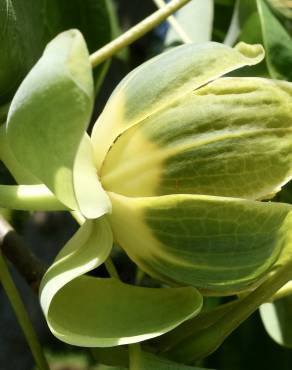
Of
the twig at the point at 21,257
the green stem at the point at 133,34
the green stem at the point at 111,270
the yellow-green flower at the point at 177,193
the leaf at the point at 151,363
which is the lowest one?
the leaf at the point at 151,363

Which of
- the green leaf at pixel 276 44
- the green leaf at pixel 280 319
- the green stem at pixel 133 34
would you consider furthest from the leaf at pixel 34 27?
the green leaf at pixel 280 319

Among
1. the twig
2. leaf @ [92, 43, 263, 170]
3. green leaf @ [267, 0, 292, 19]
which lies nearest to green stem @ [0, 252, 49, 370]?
the twig

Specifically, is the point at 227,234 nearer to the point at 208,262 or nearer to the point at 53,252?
the point at 208,262

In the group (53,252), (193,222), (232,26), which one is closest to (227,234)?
(193,222)

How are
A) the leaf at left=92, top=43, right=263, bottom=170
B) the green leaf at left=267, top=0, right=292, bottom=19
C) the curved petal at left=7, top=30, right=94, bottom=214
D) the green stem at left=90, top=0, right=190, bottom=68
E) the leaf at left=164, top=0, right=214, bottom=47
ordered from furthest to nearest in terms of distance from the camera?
the leaf at left=164, top=0, right=214, bottom=47 < the green leaf at left=267, top=0, right=292, bottom=19 < the green stem at left=90, top=0, right=190, bottom=68 < the leaf at left=92, top=43, right=263, bottom=170 < the curved petal at left=7, top=30, right=94, bottom=214

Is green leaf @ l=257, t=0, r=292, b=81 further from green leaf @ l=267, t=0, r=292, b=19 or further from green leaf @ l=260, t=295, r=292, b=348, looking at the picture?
green leaf @ l=260, t=295, r=292, b=348

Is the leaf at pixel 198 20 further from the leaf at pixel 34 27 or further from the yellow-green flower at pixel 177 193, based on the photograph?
the yellow-green flower at pixel 177 193
